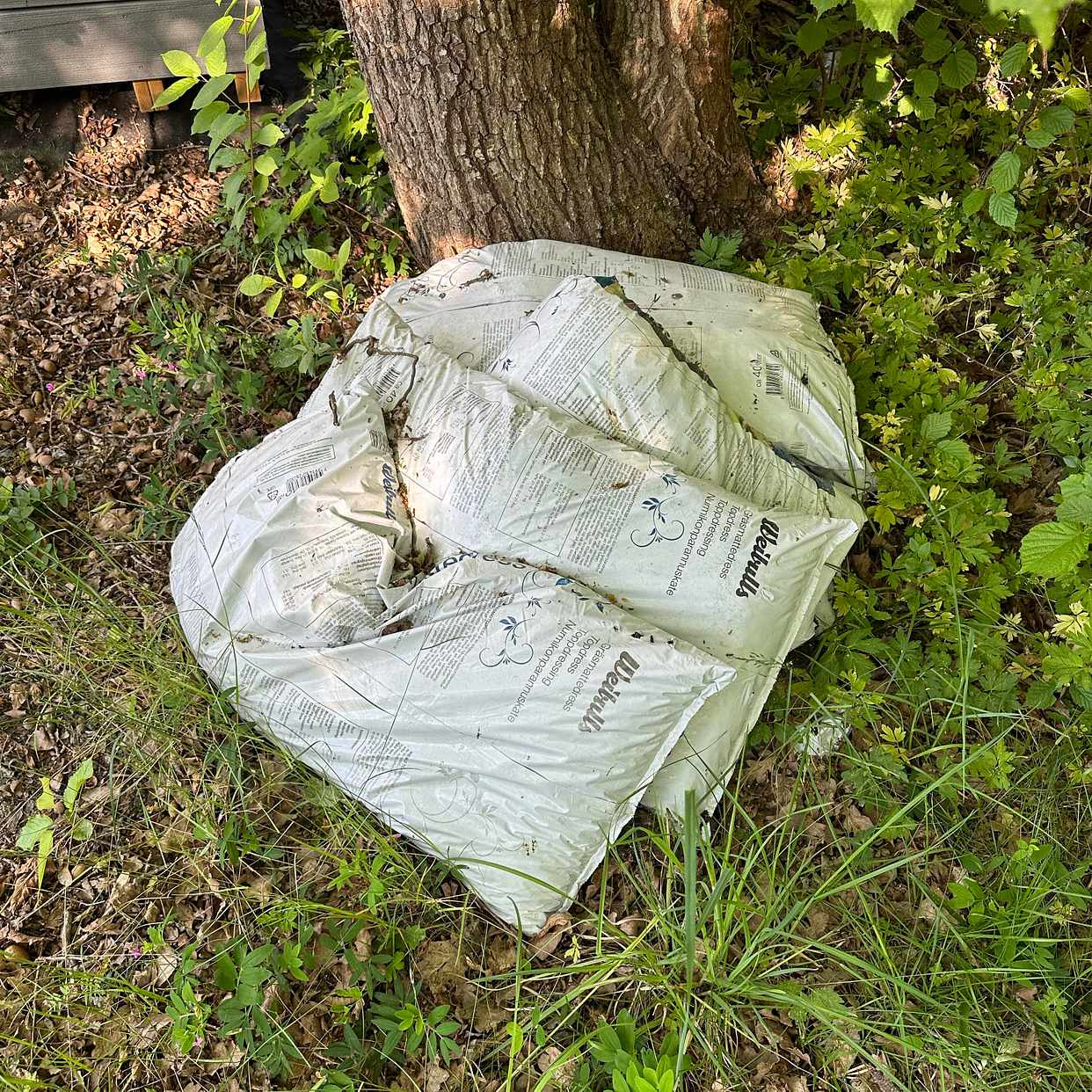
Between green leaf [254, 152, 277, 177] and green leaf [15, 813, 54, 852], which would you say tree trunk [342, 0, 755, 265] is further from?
green leaf [15, 813, 54, 852]

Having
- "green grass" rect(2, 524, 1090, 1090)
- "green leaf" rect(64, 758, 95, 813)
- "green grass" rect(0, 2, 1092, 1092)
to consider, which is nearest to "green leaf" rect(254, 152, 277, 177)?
"green grass" rect(0, 2, 1092, 1092)

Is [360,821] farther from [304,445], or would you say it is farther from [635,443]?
[635,443]

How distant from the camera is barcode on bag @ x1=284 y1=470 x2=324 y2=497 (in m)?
1.75

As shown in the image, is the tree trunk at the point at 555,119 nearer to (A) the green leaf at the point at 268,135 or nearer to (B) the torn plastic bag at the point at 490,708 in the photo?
(A) the green leaf at the point at 268,135

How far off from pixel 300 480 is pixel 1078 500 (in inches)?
58.3

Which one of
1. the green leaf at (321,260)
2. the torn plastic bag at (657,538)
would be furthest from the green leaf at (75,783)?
the green leaf at (321,260)

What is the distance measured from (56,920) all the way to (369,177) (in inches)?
81.0

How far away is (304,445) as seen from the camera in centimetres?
182

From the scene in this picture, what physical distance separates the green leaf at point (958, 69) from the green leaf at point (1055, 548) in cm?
134

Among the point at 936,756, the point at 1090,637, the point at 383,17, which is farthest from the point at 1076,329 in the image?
the point at 383,17

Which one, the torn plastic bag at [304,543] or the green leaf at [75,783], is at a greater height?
the torn plastic bag at [304,543]

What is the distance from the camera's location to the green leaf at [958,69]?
2326mm

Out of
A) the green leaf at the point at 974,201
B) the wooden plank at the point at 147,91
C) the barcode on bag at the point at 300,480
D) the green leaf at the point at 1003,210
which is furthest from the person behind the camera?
the wooden plank at the point at 147,91

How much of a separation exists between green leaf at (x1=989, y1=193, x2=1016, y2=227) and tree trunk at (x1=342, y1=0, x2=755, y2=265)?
616 mm
